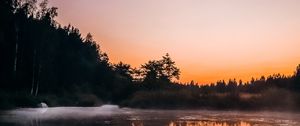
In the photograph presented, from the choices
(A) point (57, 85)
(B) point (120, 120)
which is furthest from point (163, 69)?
(B) point (120, 120)

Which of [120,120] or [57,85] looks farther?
[57,85]

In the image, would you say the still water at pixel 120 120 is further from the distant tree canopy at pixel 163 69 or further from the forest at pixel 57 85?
the distant tree canopy at pixel 163 69

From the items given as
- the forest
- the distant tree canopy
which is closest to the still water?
the forest

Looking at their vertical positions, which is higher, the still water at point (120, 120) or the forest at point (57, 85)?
the forest at point (57, 85)

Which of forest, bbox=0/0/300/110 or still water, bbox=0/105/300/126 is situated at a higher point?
forest, bbox=0/0/300/110

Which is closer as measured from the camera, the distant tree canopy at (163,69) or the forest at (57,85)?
the forest at (57,85)

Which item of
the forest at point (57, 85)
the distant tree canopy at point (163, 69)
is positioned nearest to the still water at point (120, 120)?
the forest at point (57, 85)

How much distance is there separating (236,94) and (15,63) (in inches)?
985

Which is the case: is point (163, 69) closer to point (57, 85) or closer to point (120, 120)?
point (57, 85)

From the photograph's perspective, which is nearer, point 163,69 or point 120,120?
point 120,120

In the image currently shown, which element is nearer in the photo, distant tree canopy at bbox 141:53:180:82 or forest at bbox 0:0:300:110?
forest at bbox 0:0:300:110

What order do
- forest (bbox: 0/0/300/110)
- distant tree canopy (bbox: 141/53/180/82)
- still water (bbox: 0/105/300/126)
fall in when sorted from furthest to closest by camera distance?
distant tree canopy (bbox: 141/53/180/82), forest (bbox: 0/0/300/110), still water (bbox: 0/105/300/126)

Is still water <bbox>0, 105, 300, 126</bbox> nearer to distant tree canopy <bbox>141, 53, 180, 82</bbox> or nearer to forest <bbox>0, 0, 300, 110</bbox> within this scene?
forest <bbox>0, 0, 300, 110</bbox>

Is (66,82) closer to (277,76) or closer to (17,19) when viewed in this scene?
(17,19)
